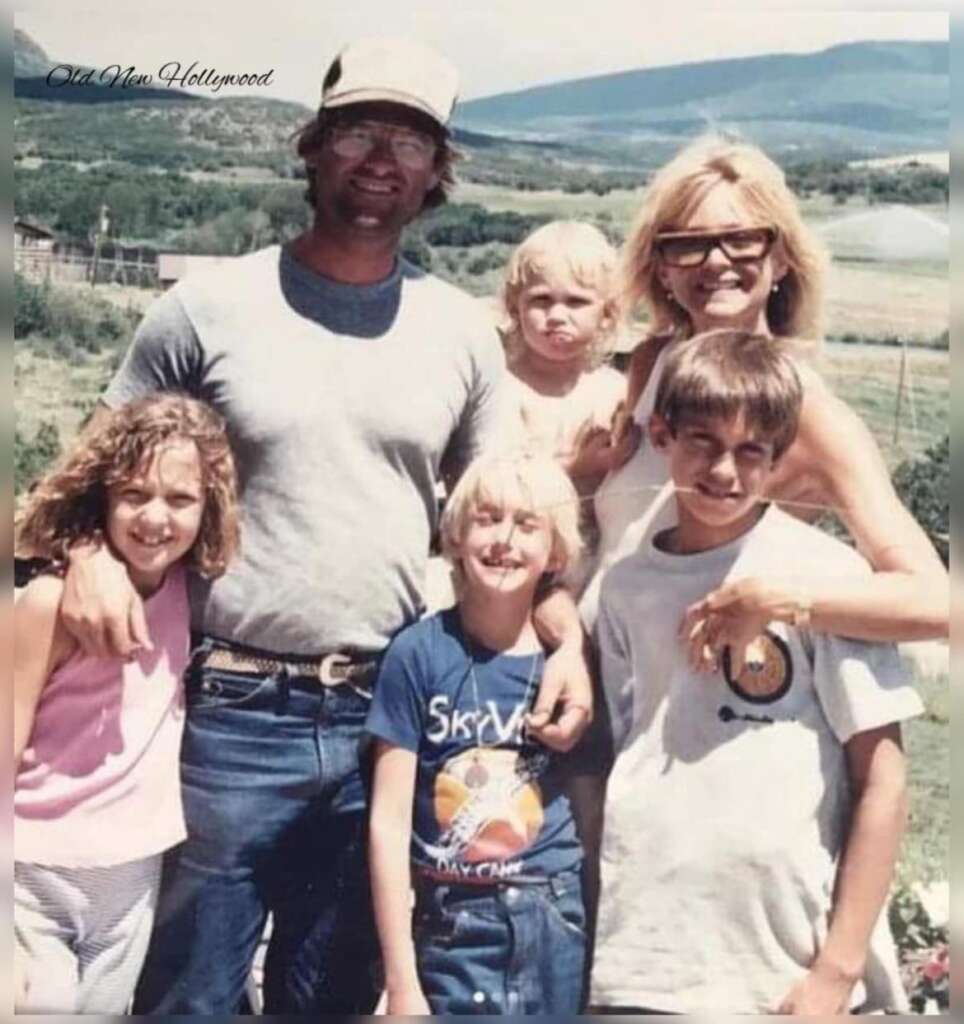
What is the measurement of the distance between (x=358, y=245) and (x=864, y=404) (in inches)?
30.5

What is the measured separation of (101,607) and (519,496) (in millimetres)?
600

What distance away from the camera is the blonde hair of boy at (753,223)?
6.49 feet

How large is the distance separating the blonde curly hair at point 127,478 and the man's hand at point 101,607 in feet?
0.11

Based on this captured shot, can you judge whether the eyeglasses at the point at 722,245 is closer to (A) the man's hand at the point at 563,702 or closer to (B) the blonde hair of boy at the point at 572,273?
Result: (B) the blonde hair of boy at the point at 572,273

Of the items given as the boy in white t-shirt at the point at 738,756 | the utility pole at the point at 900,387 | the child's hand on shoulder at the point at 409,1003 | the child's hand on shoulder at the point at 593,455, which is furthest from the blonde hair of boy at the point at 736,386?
the child's hand on shoulder at the point at 409,1003

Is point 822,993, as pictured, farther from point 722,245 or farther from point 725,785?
point 722,245

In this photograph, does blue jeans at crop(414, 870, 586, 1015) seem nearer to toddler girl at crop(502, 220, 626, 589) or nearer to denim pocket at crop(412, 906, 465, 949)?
denim pocket at crop(412, 906, 465, 949)

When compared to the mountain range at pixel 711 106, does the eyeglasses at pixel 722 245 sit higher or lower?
lower

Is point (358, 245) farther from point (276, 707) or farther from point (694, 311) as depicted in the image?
point (276, 707)

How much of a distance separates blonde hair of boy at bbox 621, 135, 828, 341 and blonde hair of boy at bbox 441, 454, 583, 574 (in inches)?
10.6

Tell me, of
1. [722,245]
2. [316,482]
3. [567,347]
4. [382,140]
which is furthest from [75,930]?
[722,245]

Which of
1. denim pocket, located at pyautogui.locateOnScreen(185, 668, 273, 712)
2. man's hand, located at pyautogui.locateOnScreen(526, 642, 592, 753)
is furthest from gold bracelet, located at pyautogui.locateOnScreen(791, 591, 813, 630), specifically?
denim pocket, located at pyautogui.locateOnScreen(185, 668, 273, 712)

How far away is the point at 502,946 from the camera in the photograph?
1966mm

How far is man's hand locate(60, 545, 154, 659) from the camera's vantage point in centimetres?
191
